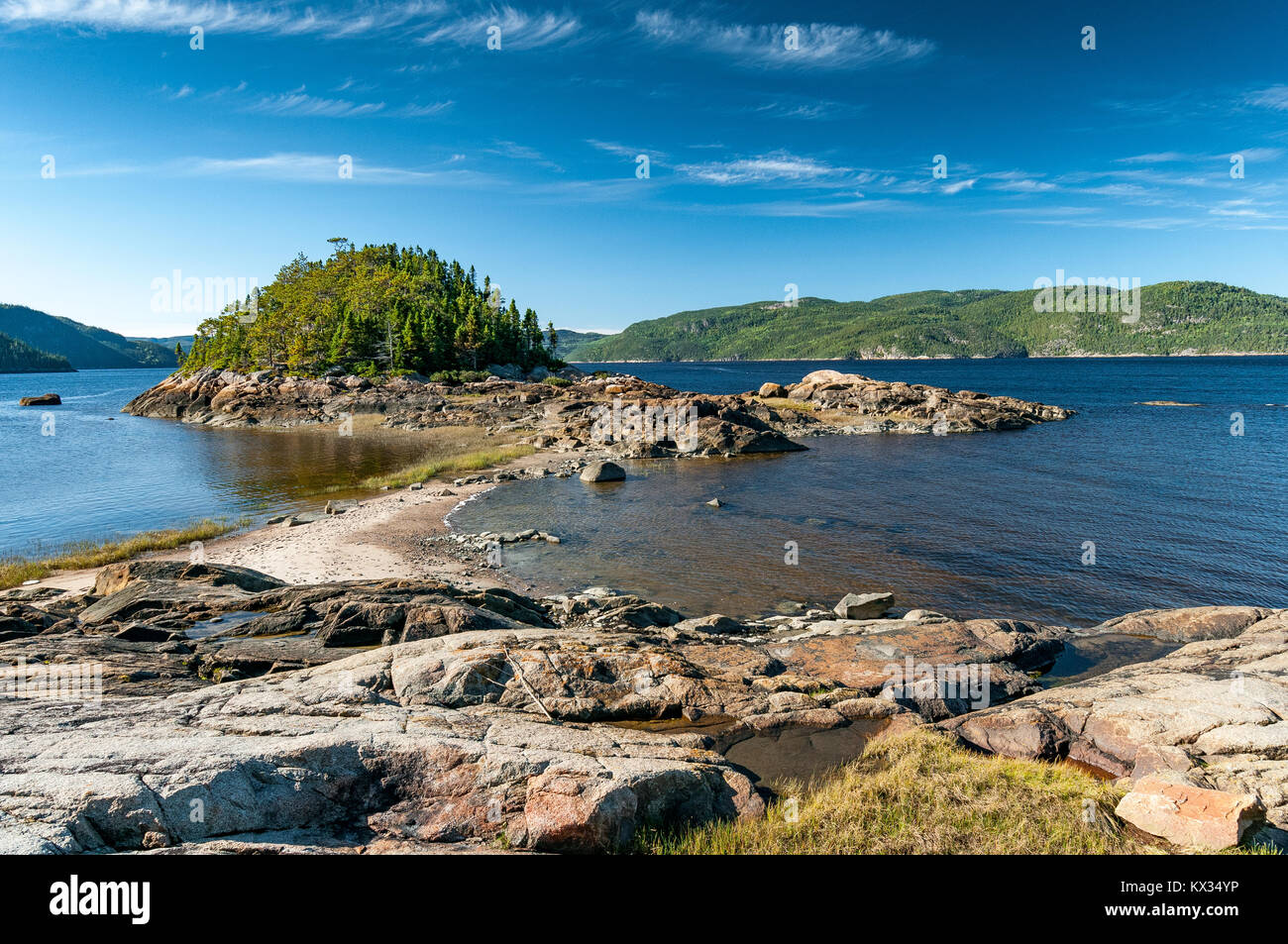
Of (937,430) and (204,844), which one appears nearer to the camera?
(204,844)

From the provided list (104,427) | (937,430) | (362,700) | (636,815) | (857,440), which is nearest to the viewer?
(636,815)

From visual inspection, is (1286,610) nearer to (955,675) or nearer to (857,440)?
(955,675)

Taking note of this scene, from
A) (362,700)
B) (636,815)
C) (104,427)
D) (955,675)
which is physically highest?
(104,427)

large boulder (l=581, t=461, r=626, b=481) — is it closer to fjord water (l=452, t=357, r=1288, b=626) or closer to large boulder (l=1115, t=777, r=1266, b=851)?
→ fjord water (l=452, t=357, r=1288, b=626)

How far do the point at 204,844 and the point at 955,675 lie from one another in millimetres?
13850

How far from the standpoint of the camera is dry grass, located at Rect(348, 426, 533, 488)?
40.1m

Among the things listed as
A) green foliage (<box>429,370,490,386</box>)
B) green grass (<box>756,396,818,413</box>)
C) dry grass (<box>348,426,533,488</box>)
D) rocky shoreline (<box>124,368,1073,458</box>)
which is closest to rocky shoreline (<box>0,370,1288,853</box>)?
dry grass (<box>348,426,533,488</box>)

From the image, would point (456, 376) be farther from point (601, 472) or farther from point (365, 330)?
point (601, 472)

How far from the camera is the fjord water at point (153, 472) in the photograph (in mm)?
30172

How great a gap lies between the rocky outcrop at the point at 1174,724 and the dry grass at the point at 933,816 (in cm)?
161

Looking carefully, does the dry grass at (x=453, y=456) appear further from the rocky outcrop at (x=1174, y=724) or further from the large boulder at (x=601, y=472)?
the rocky outcrop at (x=1174, y=724)

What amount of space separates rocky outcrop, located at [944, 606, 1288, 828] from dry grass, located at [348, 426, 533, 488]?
3567cm

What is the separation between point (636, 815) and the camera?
746 cm

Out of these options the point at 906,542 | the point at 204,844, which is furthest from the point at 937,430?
the point at 204,844
